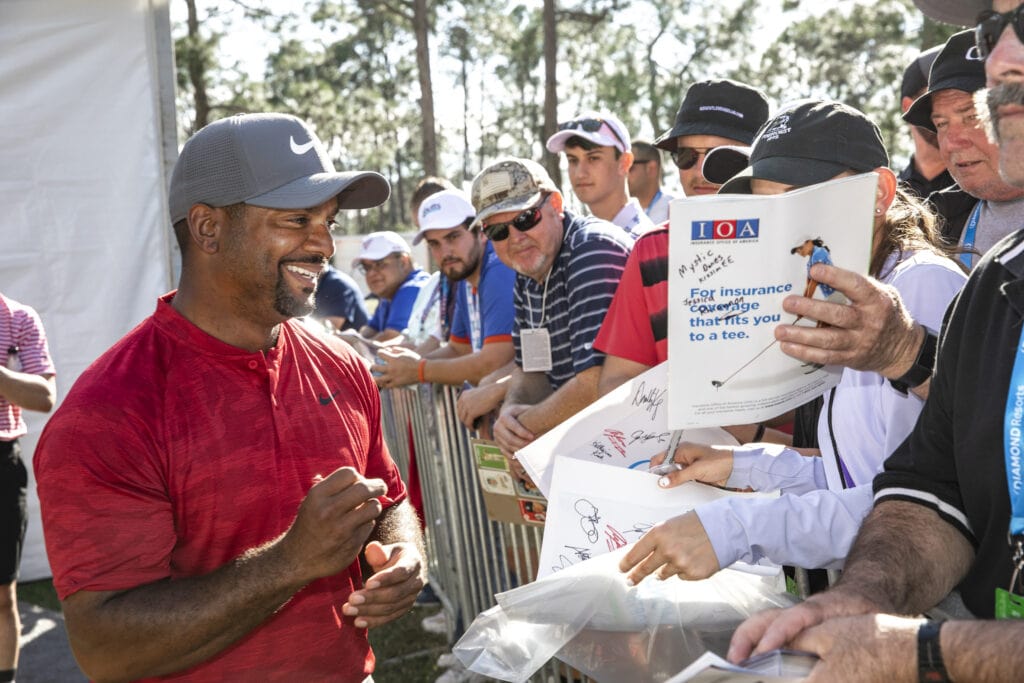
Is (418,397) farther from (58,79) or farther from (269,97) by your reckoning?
(269,97)

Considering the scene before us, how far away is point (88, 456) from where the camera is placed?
2.03m

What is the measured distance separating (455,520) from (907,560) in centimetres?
348

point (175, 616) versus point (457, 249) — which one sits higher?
point (457, 249)

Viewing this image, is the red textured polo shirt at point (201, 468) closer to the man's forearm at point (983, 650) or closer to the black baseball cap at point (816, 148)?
the black baseball cap at point (816, 148)

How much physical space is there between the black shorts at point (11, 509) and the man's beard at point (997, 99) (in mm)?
4566

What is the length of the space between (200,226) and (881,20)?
33295 millimetres

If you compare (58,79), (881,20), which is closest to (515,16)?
(881,20)

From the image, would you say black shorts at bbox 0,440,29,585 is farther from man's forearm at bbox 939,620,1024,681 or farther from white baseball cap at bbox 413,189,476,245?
man's forearm at bbox 939,620,1024,681

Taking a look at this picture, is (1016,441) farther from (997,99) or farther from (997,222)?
(997,222)

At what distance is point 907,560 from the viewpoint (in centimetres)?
180

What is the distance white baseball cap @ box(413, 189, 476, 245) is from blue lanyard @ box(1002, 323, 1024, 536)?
414 centimetres

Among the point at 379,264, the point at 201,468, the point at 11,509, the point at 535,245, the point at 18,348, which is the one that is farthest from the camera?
the point at 379,264
